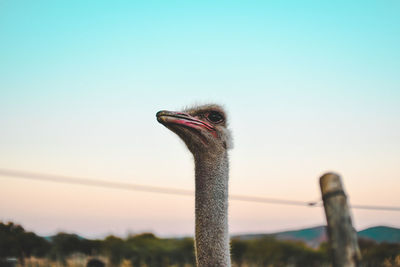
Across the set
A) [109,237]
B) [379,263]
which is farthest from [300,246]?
[109,237]

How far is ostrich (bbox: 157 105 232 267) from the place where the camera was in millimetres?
3680

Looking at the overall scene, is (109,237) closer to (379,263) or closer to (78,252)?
(78,252)

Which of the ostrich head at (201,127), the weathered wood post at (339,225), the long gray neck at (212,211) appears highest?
the ostrich head at (201,127)

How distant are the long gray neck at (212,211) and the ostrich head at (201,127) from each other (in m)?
0.09

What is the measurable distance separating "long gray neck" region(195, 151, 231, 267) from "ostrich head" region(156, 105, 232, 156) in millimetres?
88

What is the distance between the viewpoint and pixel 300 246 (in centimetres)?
2712

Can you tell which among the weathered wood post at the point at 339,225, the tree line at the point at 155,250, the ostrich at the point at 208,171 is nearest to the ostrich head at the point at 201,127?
the ostrich at the point at 208,171

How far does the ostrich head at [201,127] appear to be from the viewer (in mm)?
3932

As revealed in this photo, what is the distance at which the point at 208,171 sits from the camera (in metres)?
4.00

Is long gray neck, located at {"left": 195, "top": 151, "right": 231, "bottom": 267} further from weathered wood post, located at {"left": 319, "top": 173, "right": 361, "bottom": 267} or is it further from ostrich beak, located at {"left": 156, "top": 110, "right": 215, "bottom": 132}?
weathered wood post, located at {"left": 319, "top": 173, "right": 361, "bottom": 267}

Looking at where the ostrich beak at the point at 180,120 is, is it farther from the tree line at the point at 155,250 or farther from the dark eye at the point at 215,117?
the tree line at the point at 155,250

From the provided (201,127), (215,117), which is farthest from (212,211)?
(215,117)

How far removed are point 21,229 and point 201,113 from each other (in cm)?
849

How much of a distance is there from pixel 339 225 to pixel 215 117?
2165 mm
